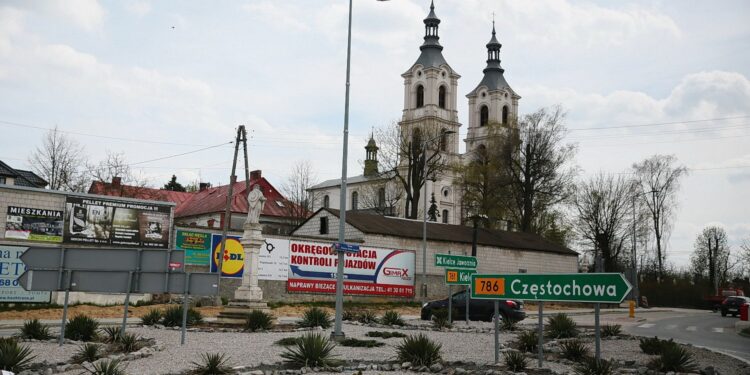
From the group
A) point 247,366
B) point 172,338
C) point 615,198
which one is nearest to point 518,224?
point 615,198

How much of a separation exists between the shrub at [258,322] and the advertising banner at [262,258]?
14.2 meters

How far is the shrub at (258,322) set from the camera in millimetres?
19688

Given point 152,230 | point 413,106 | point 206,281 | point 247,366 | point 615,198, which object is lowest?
point 247,366

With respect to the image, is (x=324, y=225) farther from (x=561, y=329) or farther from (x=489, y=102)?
(x=489, y=102)

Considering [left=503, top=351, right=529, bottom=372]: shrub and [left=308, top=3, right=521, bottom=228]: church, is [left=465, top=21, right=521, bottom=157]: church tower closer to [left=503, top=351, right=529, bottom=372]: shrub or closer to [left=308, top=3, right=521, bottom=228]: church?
[left=308, top=3, right=521, bottom=228]: church

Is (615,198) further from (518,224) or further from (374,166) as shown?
(374,166)

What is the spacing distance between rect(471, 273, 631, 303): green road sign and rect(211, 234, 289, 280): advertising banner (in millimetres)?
21701

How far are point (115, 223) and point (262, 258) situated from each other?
694 centimetres

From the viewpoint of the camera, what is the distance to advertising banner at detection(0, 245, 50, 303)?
1107 inches

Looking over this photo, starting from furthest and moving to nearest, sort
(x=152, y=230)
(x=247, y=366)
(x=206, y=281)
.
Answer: (x=152, y=230), (x=206, y=281), (x=247, y=366)

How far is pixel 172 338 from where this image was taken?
16.8m

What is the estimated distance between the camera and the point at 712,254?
81.0m

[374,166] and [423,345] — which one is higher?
[374,166]

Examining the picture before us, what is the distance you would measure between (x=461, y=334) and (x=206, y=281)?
310 inches
